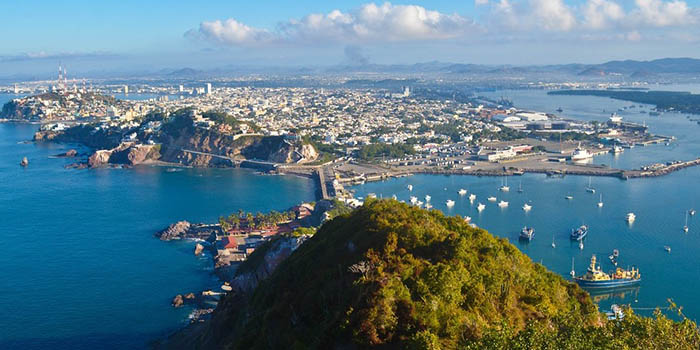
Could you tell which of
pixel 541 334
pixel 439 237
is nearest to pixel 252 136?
pixel 439 237

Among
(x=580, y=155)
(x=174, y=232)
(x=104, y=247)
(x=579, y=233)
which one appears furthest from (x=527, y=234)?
(x=580, y=155)

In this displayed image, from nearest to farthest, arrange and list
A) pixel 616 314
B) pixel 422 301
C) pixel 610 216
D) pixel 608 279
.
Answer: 1. pixel 422 301
2. pixel 616 314
3. pixel 608 279
4. pixel 610 216

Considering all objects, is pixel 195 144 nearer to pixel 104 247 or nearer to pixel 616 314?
→ pixel 104 247

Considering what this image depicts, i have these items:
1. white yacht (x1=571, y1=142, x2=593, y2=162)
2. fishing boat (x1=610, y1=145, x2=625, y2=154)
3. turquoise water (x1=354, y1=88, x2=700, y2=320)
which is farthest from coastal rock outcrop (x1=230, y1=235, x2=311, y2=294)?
fishing boat (x1=610, y1=145, x2=625, y2=154)

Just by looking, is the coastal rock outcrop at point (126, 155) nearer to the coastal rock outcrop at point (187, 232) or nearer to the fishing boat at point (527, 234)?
the coastal rock outcrop at point (187, 232)

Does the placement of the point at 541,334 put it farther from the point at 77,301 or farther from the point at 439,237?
the point at 77,301

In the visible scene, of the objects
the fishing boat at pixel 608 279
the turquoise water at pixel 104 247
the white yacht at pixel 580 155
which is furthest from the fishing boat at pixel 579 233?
the white yacht at pixel 580 155

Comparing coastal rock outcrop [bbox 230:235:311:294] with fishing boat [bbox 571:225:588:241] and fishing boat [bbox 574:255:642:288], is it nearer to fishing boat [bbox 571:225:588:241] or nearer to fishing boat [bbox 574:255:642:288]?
fishing boat [bbox 574:255:642:288]
